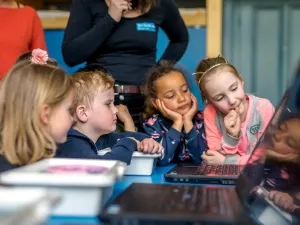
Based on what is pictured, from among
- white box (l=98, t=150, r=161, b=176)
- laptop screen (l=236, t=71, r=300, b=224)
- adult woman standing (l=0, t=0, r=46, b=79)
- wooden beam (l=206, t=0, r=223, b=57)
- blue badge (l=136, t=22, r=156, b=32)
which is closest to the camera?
laptop screen (l=236, t=71, r=300, b=224)

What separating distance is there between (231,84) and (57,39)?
58.8 inches

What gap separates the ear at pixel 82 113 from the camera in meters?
1.50

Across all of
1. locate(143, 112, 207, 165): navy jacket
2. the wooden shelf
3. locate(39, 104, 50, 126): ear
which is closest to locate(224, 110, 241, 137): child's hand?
locate(143, 112, 207, 165): navy jacket

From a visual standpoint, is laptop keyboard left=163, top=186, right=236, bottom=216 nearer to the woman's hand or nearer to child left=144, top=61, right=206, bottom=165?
child left=144, top=61, right=206, bottom=165

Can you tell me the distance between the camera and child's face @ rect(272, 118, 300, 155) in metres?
1.03

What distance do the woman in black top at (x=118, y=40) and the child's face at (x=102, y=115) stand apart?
0.90 feet

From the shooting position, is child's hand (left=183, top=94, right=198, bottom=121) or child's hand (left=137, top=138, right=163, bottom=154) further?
child's hand (left=183, top=94, right=198, bottom=121)

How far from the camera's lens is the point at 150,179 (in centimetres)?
127

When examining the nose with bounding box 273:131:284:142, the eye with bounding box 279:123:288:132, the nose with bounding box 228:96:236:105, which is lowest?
the nose with bounding box 228:96:236:105

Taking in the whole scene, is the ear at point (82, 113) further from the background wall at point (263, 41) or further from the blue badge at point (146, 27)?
the background wall at point (263, 41)

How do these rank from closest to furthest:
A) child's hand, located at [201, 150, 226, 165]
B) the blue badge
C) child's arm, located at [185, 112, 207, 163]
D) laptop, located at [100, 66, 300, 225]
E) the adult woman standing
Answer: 1. laptop, located at [100, 66, 300, 225]
2. child's hand, located at [201, 150, 226, 165]
3. child's arm, located at [185, 112, 207, 163]
4. the blue badge
5. the adult woman standing

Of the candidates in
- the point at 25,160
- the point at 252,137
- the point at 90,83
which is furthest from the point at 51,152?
the point at 252,137

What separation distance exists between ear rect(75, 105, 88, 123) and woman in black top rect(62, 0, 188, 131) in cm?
30

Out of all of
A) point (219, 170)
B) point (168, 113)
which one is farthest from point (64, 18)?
point (219, 170)
